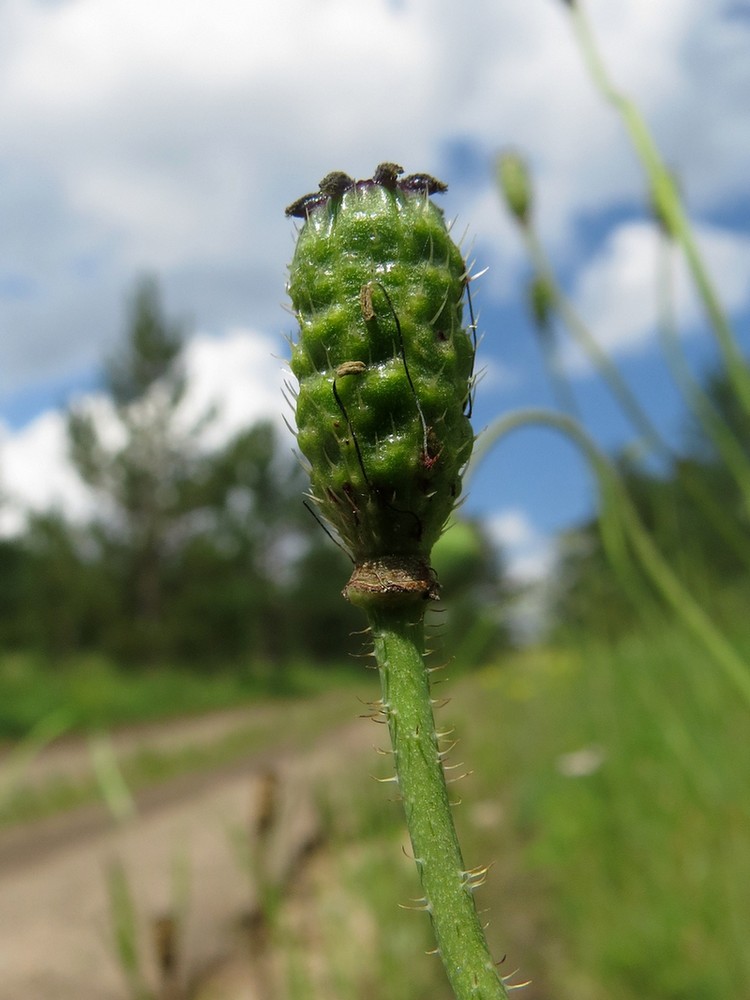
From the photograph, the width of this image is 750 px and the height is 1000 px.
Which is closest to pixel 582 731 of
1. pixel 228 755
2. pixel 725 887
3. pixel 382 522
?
pixel 725 887

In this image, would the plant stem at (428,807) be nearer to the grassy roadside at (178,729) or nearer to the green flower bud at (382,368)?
the green flower bud at (382,368)

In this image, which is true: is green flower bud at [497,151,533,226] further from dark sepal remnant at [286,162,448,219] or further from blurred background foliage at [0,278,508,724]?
blurred background foliage at [0,278,508,724]

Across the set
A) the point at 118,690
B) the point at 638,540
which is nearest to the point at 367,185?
the point at 638,540

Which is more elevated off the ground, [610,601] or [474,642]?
[610,601]

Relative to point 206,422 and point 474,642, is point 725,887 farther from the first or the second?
point 206,422

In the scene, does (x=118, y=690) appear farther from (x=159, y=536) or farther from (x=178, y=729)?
(x=159, y=536)

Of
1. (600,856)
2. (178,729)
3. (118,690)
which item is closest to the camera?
(600,856)
